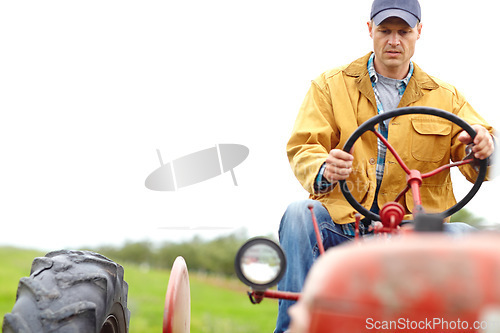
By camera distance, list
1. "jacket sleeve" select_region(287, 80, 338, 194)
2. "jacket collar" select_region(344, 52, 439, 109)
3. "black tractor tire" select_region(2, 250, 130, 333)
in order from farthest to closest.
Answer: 1. "jacket collar" select_region(344, 52, 439, 109)
2. "jacket sleeve" select_region(287, 80, 338, 194)
3. "black tractor tire" select_region(2, 250, 130, 333)

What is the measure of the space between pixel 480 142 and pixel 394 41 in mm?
828

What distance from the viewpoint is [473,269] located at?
4.16 ft

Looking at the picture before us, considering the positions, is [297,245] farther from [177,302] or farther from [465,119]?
[465,119]

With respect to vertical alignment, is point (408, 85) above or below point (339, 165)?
above

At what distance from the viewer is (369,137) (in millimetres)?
3055

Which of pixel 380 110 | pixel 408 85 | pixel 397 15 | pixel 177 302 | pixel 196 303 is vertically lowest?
pixel 196 303

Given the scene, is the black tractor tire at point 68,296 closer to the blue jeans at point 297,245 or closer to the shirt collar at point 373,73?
the blue jeans at point 297,245

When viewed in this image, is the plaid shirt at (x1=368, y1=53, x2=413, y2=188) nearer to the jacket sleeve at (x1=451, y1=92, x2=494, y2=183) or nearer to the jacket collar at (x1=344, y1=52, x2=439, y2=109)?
the jacket collar at (x1=344, y1=52, x2=439, y2=109)

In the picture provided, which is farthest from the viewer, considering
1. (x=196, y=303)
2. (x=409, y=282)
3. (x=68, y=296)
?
(x=196, y=303)

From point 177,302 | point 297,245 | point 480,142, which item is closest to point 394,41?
point 480,142

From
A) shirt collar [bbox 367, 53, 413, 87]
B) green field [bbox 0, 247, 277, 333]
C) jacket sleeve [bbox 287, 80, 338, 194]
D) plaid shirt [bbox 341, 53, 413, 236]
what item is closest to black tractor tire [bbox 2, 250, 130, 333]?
jacket sleeve [bbox 287, 80, 338, 194]

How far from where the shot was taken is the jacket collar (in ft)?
10.4

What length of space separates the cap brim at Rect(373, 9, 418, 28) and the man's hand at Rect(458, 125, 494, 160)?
76 cm

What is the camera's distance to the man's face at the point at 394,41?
315cm
